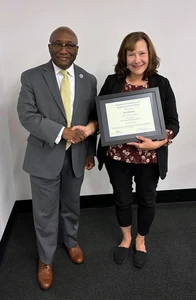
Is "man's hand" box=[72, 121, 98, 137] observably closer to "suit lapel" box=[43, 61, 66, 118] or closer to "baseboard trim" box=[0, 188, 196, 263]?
"suit lapel" box=[43, 61, 66, 118]

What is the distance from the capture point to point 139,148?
156 centimetres

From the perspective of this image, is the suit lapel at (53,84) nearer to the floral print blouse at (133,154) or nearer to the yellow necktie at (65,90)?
the yellow necktie at (65,90)

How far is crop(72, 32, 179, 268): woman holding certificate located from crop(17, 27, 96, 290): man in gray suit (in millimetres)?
165

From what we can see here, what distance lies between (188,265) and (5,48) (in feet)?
6.75

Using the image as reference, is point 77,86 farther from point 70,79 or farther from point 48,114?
point 48,114

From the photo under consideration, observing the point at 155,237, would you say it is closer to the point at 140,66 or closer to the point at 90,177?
the point at 90,177

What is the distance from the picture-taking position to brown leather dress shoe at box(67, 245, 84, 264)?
1.90 meters

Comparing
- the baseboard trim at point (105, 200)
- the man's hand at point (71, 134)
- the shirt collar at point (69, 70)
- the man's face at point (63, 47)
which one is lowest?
the baseboard trim at point (105, 200)

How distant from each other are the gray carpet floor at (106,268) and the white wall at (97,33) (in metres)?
0.90

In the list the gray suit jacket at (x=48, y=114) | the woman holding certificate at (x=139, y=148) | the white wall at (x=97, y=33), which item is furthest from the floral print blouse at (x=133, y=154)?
the white wall at (x=97, y=33)

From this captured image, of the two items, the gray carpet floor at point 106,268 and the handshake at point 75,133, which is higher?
the handshake at point 75,133

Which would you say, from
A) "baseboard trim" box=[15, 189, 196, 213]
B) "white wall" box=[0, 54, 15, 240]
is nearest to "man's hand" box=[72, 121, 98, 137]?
"white wall" box=[0, 54, 15, 240]

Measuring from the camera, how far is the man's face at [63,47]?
1390 millimetres

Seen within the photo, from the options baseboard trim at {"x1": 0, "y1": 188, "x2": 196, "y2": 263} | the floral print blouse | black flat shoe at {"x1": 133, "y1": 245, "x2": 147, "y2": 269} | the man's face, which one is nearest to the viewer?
the man's face
